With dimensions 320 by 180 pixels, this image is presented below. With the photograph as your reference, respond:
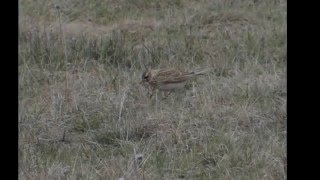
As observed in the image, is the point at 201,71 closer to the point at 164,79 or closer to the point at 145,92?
the point at 164,79

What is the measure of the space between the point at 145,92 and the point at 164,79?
0.71 feet

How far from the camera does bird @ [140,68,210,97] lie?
6828mm

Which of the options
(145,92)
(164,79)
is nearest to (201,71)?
(164,79)

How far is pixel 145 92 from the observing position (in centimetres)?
675

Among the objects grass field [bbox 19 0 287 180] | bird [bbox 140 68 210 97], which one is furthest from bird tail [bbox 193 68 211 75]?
bird [bbox 140 68 210 97]

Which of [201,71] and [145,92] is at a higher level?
[201,71]

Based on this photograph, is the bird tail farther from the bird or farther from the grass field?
the bird

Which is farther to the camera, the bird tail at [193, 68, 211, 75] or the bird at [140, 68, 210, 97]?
the bird tail at [193, 68, 211, 75]

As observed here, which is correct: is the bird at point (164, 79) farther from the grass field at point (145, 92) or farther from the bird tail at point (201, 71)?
the bird tail at point (201, 71)

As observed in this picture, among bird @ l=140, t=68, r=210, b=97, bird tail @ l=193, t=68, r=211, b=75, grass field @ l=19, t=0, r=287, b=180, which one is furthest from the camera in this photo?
bird tail @ l=193, t=68, r=211, b=75

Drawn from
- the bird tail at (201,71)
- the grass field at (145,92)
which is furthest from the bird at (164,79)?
the bird tail at (201,71)

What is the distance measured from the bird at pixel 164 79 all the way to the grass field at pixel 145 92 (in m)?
0.08

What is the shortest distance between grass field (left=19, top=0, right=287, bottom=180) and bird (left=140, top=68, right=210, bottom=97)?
79mm
